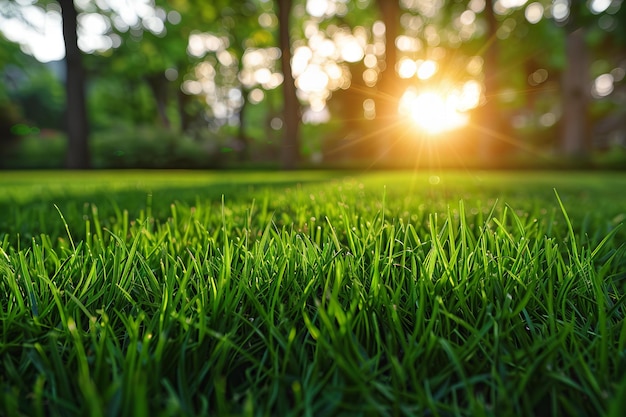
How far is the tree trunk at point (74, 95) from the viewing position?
14.0m

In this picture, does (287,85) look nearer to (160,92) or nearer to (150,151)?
(150,151)

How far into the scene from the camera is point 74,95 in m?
14.4

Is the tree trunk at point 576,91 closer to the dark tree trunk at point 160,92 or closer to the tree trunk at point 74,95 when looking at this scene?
the tree trunk at point 74,95

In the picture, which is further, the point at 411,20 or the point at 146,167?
the point at 411,20

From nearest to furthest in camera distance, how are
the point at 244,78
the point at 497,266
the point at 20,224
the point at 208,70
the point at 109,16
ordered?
the point at 497,266 < the point at 20,224 < the point at 109,16 < the point at 244,78 < the point at 208,70

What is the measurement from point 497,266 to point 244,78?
34003mm

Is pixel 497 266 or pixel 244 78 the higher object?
pixel 244 78

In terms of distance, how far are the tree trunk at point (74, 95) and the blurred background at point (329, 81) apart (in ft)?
0.13

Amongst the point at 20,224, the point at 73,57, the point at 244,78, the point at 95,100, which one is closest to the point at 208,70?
the point at 244,78

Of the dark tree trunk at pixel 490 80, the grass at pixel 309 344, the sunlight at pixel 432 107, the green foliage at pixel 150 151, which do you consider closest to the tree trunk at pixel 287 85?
the green foliage at pixel 150 151

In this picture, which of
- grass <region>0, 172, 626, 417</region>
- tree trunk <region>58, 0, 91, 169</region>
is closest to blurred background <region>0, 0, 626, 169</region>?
tree trunk <region>58, 0, 91, 169</region>

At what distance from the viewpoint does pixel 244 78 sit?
33250mm

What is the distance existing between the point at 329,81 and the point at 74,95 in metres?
23.8

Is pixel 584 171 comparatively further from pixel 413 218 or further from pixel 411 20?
pixel 413 218
